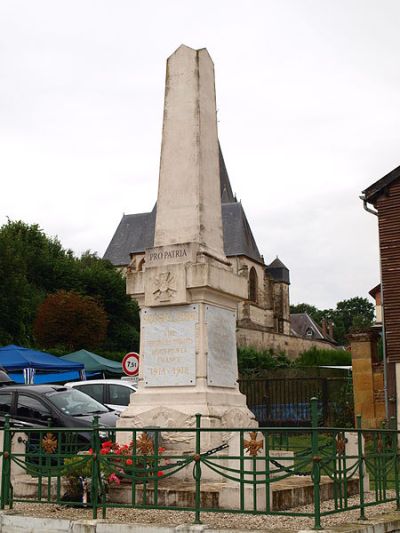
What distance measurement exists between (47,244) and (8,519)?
49.0 m

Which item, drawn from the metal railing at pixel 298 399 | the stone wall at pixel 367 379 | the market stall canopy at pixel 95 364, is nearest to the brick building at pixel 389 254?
the stone wall at pixel 367 379

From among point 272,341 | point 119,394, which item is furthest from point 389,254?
point 272,341

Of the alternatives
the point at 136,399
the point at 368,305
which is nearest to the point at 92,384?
the point at 136,399

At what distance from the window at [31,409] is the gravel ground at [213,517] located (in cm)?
367

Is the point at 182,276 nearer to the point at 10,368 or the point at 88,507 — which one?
the point at 88,507

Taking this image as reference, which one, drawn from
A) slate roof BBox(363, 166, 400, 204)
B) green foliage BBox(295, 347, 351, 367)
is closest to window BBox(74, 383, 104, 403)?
slate roof BBox(363, 166, 400, 204)

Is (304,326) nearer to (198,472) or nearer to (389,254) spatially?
(389,254)

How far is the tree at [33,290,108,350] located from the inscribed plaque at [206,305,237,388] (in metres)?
33.9

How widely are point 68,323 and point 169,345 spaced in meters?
35.1

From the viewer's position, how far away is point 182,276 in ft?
33.6

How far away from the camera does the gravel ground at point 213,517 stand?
7.04 meters

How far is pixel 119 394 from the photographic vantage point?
55.9ft

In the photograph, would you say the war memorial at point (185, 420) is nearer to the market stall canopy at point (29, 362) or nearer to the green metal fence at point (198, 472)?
the green metal fence at point (198, 472)

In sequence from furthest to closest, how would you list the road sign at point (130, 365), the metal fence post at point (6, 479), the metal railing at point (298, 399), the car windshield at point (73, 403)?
the metal railing at point (298, 399)
the road sign at point (130, 365)
the car windshield at point (73, 403)
the metal fence post at point (6, 479)
